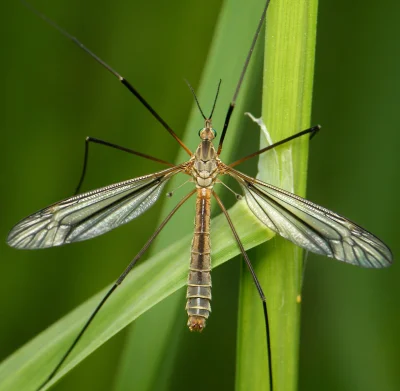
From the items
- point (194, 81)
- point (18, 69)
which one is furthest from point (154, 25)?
point (18, 69)

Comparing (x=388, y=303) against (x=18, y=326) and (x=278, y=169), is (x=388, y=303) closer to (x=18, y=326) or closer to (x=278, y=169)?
(x=278, y=169)

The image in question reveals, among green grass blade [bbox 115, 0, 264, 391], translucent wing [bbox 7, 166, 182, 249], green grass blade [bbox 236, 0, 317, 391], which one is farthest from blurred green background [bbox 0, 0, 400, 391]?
green grass blade [bbox 236, 0, 317, 391]

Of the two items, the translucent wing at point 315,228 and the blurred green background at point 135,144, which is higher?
the blurred green background at point 135,144

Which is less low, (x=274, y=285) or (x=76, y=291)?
(x=76, y=291)

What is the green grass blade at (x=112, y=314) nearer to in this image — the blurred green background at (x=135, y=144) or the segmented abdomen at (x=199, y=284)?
the segmented abdomen at (x=199, y=284)

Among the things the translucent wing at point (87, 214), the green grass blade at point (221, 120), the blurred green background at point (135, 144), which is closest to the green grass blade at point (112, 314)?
the green grass blade at point (221, 120)

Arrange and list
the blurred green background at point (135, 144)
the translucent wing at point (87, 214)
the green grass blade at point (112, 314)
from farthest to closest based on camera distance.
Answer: the blurred green background at point (135, 144), the translucent wing at point (87, 214), the green grass blade at point (112, 314)

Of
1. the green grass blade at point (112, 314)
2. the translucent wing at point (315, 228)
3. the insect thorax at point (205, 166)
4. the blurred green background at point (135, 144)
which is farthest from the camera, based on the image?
the blurred green background at point (135, 144)
